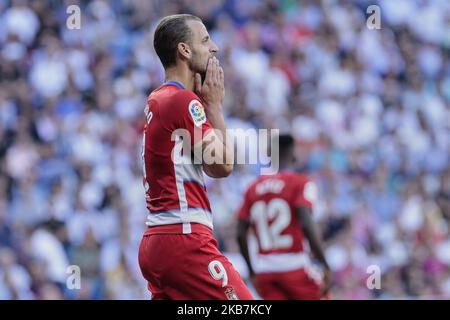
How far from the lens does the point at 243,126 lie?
1443cm

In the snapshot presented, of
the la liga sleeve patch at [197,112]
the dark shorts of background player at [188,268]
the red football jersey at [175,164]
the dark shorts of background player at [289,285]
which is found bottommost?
the dark shorts of background player at [289,285]

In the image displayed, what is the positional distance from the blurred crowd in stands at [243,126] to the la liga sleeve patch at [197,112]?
6.25 m

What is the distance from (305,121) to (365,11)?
2.92 m

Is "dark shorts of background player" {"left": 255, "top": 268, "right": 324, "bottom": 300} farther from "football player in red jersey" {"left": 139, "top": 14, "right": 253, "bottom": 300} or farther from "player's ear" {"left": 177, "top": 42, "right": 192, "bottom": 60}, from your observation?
"player's ear" {"left": 177, "top": 42, "right": 192, "bottom": 60}

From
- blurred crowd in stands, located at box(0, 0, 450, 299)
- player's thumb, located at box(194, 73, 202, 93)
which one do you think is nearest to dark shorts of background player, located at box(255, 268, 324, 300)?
blurred crowd in stands, located at box(0, 0, 450, 299)

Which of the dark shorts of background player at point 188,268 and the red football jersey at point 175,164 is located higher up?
the red football jersey at point 175,164

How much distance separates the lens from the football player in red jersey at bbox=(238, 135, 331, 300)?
8922mm

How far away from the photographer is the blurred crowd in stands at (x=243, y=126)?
40.6ft

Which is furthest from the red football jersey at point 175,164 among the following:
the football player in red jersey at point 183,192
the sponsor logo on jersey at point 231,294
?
the sponsor logo on jersey at point 231,294

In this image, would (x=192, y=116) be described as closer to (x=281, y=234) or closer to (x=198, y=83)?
(x=198, y=83)

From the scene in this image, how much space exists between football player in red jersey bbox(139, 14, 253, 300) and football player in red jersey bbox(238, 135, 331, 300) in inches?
125

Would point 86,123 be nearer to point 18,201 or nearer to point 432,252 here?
point 18,201

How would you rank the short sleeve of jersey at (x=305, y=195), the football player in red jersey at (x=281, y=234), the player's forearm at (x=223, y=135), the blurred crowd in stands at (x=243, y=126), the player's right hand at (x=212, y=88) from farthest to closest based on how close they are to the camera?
1. the blurred crowd in stands at (x=243, y=126)
2. the football player in red jersey at (x=281, y=234)
3. the short sleeve of jersey at (x=305, y=195)
4. the player's right hand at (x=212, y=88)
5. the player's forearm at (x=223, y=135)

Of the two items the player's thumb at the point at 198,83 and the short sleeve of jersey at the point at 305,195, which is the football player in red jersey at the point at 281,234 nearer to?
the short sleeve of jersey at the point at 305,195
